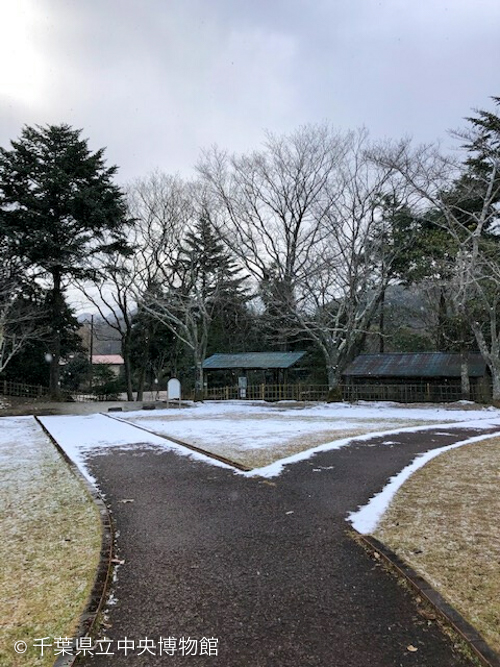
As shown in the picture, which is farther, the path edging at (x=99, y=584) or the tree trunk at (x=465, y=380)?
the tree trunk at (x=465, y=380)

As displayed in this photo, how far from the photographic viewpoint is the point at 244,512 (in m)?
5.00

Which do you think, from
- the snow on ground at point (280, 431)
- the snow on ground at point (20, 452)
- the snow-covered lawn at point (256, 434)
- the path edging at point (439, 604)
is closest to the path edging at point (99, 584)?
the snow on ground at point (20, 452)

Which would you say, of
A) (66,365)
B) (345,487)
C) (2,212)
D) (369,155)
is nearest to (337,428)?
(345,487)

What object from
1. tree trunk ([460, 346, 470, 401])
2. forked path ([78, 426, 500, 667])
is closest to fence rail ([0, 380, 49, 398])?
tree trunk ([460, 346, 470, 401])

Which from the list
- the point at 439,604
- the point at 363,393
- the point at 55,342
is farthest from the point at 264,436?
→ the point at 55,342

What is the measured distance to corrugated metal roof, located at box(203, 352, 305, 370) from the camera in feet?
85.8

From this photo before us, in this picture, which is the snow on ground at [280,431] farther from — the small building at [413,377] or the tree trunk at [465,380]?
the small building at [413,377]

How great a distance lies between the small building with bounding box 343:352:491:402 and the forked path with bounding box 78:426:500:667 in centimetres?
1813

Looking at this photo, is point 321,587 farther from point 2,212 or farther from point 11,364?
point 11,364

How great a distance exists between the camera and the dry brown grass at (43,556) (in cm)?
270

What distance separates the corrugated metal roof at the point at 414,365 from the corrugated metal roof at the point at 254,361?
3406mm

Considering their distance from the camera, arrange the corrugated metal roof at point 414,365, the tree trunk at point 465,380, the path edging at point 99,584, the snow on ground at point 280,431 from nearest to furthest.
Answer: the path edging at point 99,584 < the snow on ground at point 280,431 < the tree trunk at point 465,380 < the corrugated metal roof at point 414,365

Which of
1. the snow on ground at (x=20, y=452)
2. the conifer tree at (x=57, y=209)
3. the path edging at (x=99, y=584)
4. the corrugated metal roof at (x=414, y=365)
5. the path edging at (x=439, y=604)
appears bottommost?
the snow on ground at (x=20, y=452)

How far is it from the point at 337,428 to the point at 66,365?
31.5 meters
